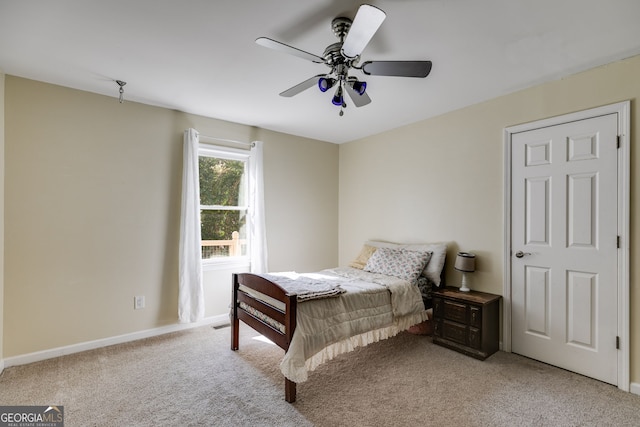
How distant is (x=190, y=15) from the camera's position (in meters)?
1.85

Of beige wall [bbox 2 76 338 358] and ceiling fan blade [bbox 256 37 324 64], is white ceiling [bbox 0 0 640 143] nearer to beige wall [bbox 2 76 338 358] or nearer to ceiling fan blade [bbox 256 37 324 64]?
ceiling fan blade [bbox 256 37 324 64]

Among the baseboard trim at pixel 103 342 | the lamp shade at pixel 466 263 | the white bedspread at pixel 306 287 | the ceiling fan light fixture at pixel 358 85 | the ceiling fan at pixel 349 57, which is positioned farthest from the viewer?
the lamp shade at pixel 466 263

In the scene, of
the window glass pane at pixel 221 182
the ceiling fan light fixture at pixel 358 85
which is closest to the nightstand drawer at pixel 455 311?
the ceiling fan light fixture at pixel 358 85

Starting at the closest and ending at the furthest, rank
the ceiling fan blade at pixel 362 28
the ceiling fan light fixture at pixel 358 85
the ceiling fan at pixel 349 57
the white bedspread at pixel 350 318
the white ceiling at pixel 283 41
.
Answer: the ceiling fan blade at pixel 362 28
the ceiling fan at pixel 349 57
the white ceiling at pixel 283 41
the ceiling fan light fixture at pixel 358 85
the white bedspread at pixel 350 318

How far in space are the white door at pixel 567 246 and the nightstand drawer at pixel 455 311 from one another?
50 cm

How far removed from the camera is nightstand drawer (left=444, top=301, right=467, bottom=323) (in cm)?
291

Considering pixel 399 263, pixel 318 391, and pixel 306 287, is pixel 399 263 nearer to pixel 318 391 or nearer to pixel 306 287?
pixel 306 287

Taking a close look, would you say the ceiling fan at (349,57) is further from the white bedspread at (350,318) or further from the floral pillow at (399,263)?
the floral pillow at (399,263)

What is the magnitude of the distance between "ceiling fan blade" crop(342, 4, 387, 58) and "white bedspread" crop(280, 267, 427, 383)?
1745 millimetres

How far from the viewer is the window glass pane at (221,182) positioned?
3.80 metres

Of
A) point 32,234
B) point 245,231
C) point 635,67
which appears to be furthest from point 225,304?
point 635,67

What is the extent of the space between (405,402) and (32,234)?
3.41m

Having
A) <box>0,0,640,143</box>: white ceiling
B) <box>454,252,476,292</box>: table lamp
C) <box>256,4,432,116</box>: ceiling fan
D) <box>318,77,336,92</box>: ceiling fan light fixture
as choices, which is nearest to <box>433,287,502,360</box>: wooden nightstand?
<box>454,252,476,292</box>: table lamp

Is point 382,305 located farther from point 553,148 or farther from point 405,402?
point 553,148
